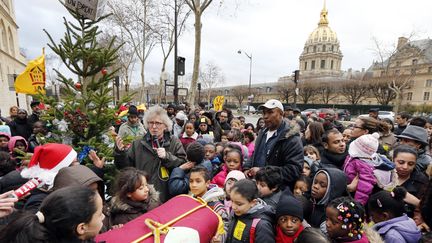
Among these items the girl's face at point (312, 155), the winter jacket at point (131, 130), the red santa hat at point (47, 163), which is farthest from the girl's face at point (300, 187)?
the winter jacket at point (131, 130)

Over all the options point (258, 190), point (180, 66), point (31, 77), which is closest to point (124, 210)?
point (258, 190)

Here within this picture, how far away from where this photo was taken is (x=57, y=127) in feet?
11.0

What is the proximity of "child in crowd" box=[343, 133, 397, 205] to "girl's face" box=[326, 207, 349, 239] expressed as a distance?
2.69ft

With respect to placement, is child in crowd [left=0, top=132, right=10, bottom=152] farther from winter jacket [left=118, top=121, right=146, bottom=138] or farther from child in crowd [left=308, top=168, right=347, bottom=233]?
child in crowd [left=308, top=168, right=347, bottom=233]

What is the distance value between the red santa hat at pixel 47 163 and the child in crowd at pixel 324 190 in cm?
256

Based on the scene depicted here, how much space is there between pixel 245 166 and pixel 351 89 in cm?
4413

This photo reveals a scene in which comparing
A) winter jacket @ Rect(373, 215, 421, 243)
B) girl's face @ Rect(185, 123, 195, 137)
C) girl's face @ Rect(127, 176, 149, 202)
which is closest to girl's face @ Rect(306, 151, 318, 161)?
winter jacket @ Rect(373, 215, 421, 243)

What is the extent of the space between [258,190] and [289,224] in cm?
46

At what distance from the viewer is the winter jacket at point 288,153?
247 centimetres

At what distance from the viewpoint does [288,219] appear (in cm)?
209

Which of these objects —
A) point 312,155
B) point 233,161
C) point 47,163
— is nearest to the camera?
point 47,163

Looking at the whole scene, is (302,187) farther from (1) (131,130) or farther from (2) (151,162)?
(1) (131,130)

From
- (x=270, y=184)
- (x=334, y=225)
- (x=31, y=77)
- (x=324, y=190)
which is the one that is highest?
(x=31, y=77)

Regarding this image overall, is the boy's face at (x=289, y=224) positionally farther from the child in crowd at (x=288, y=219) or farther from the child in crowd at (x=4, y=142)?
the child in crowd at (x=4, y=142)
